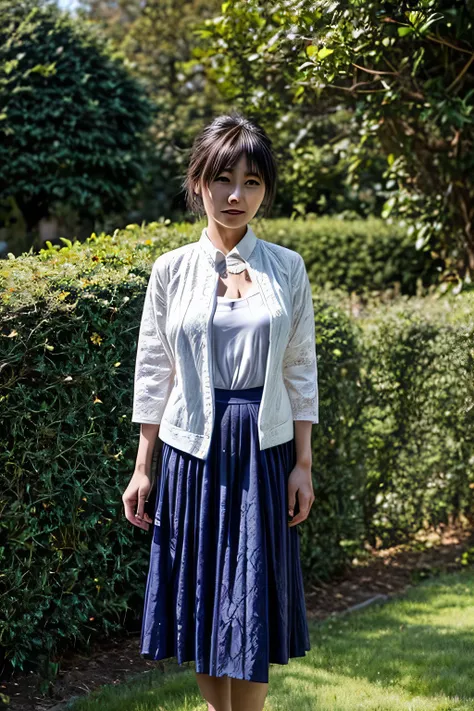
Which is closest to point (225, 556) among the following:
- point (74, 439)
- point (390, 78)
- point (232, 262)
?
point (232, 262)

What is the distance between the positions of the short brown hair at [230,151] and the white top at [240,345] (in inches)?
15.7

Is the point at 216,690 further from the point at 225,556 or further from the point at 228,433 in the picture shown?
the point at 228,433

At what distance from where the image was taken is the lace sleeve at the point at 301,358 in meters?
2.55

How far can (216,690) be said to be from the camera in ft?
8.14

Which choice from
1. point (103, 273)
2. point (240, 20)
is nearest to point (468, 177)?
point (240, 20)

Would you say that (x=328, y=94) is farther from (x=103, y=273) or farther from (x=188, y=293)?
(x=188, y=293)

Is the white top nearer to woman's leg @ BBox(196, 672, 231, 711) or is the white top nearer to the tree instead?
woman's leg @ BBox(196, 672, 231, 711)

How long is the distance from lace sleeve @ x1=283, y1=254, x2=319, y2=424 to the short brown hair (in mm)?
320

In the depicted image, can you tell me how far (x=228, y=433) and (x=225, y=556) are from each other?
0.35 meters

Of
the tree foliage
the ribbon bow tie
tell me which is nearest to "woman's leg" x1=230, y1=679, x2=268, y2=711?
the ribbon bow tie

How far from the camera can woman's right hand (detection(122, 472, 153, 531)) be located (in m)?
2.57

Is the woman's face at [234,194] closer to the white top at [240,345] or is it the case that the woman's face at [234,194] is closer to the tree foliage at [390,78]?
the white top at [240,345]

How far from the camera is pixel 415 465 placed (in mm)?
5270

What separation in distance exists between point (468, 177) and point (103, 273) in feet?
11.6
